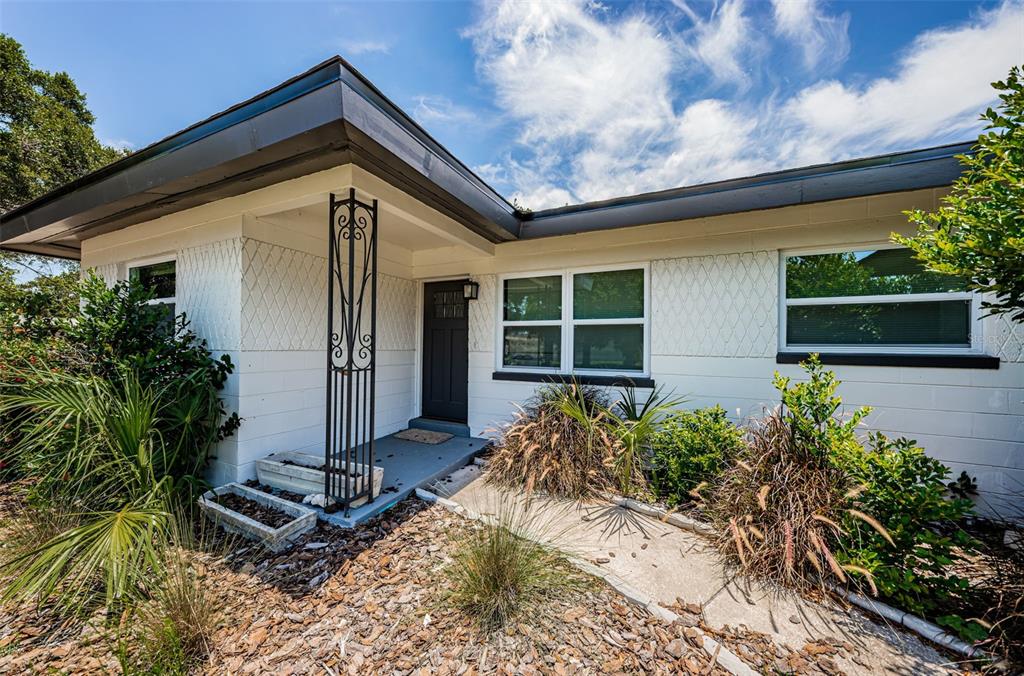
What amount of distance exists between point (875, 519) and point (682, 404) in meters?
1.92

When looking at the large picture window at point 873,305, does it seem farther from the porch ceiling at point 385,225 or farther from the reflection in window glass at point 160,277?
the reflection in window glass at point 160,277

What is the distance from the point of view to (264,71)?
4.38 meters

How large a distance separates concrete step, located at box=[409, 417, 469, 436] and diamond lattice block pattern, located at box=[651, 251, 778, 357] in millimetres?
2673

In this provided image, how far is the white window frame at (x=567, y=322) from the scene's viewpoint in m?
4.31

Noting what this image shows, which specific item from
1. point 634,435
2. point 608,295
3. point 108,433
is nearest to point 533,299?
point 608,295

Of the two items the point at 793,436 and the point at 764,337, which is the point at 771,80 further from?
the point at 793,436

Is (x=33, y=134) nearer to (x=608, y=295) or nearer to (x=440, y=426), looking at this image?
(x=440, y=426)

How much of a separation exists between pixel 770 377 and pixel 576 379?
1.97m

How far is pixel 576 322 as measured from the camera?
470 centimetres

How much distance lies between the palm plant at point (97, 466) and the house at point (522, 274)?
72 cm

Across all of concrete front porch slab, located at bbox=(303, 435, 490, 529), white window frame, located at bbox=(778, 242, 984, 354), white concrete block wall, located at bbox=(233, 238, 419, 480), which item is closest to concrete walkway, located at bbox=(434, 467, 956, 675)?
concrete front porch slab, located at bbox=(303, 435, 490, 529)

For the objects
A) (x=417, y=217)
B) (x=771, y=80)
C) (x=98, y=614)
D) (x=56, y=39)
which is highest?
(x=56, y=39)

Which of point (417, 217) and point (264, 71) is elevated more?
point (264, 71)

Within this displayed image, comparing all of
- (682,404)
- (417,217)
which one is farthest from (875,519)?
(417,217)
